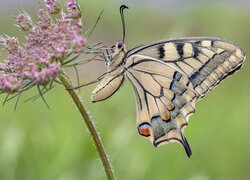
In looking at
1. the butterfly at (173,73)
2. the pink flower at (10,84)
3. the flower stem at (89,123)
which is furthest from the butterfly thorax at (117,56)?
the pink flower at (10,84)

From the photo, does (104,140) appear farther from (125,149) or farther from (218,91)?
(218,91)

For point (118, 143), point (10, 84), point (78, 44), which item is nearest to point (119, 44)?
point (78, 44)

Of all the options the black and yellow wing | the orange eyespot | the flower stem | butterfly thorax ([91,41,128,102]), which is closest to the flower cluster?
the flower stem

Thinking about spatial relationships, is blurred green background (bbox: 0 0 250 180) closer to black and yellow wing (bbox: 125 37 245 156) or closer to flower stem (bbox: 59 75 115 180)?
black and yellow wing (bbox: 125 37 245 156)

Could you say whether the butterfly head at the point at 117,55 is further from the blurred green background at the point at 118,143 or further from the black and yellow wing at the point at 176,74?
the blurred green background at the point at 118,143

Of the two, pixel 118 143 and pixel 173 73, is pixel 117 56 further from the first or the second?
pixel 118 143
